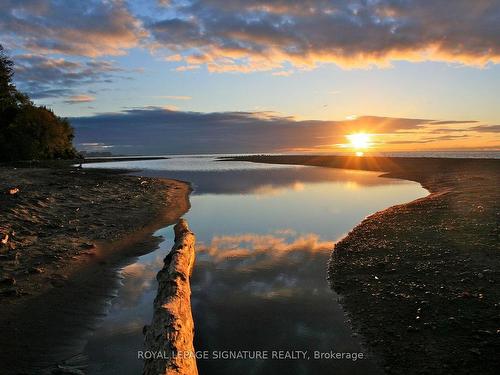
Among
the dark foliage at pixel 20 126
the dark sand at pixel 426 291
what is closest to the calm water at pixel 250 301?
the dark sand at pixel 426 291

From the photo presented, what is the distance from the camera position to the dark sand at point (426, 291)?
6.41 metres

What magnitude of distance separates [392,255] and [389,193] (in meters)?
20.1

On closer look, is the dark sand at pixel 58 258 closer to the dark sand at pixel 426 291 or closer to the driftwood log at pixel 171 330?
the driftwood log at pixel 171 330

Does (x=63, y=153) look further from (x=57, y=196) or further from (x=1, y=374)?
(x=1, y=374)

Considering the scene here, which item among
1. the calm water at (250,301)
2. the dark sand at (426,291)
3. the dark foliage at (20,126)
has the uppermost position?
the dark foliage at (20,126)

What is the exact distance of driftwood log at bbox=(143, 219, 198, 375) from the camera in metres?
5.39

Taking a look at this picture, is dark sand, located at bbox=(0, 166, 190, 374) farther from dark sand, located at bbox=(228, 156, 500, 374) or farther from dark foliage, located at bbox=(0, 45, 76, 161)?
dark foliage, located at bbox=(0, 45, 76, 161)

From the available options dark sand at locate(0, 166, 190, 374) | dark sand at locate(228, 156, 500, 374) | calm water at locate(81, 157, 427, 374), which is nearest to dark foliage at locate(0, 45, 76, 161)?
dark sand at locate(0, 166, 190, 374)

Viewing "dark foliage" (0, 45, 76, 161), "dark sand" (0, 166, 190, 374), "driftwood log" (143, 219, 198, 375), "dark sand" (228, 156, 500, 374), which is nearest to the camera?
"driftwood log" (143, 219, 198, 375)

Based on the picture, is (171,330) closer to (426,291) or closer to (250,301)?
(250,301)

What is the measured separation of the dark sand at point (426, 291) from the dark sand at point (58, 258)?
20.4ft

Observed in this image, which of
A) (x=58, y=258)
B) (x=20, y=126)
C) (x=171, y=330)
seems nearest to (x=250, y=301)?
(x=171, y=330)

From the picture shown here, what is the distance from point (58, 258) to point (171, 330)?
7176mm

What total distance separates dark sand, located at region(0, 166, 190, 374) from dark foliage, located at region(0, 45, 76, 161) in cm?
4289
